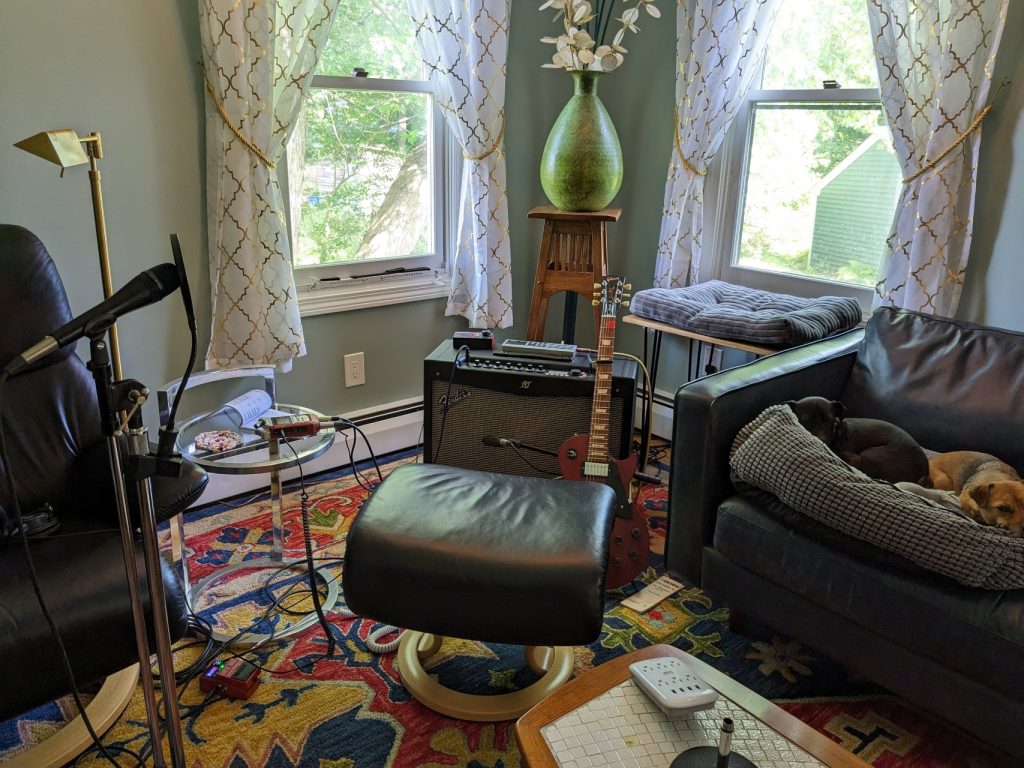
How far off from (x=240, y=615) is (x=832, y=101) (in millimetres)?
2337

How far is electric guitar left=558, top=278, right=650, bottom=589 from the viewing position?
6.19 ft

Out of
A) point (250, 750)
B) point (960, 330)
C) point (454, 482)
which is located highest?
point (960, 330)

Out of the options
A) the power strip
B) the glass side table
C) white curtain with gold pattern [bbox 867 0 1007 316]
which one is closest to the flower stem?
white curtain with gold pattern [bbox 867 0 1007 316]

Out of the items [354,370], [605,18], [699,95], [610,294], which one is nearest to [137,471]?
[610,294]

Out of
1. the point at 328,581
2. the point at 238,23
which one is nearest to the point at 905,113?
the point at 238,23

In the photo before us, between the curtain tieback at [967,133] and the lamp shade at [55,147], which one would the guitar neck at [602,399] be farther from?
the lamp shade at [55,147]

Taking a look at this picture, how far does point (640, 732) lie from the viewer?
107cm

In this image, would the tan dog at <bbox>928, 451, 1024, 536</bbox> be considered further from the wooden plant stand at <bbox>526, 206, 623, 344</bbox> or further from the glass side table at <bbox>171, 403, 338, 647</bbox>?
the glass side table at <bbox>171, 403, 338, 647</bbox>

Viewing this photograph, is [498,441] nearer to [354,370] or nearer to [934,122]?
[354,370]

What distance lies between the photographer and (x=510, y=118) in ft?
9.21

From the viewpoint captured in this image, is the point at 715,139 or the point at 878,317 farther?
the point at 715,139

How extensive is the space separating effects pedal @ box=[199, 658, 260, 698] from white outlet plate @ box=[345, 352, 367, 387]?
46.6 inches

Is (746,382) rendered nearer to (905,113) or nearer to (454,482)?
(454,482)

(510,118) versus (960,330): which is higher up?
(510,118)
